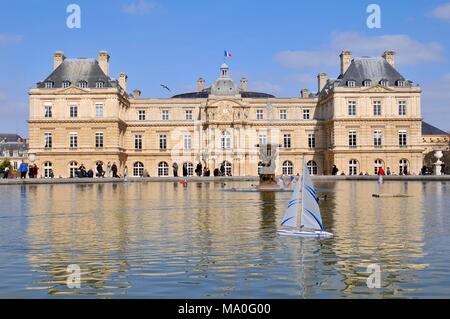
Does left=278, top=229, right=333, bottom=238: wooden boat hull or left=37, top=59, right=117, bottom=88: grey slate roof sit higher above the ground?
left=37, top=59, right=117, bottom=88: grey slate roof

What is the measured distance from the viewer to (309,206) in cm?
1249

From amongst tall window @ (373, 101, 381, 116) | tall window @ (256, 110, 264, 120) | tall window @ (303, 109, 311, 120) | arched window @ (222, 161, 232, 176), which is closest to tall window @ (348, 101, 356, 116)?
tall window @ (373, 101, 381, 116)

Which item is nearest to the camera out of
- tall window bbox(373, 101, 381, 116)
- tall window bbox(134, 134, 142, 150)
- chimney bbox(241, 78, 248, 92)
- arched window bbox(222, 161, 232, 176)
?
tall window bbox(373, 101, 381, 116)

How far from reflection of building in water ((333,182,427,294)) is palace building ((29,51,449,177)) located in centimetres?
5374

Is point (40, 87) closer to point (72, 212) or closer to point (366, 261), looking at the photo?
point (72, 212)

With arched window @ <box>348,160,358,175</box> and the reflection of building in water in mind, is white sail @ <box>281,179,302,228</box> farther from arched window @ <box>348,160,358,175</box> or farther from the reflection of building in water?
arched window @ <box>348,160,358,175</box>

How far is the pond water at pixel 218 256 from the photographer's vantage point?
8258 mm

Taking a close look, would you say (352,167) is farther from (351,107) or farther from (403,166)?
(351,107)

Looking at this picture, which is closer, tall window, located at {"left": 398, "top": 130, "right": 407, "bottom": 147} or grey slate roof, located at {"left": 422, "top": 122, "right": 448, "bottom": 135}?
tall window, located at {"left": 398, "top": 130, "right": 407, "bottom": 147}

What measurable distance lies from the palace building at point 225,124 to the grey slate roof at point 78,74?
4.5 inches

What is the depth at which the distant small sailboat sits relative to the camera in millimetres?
12242

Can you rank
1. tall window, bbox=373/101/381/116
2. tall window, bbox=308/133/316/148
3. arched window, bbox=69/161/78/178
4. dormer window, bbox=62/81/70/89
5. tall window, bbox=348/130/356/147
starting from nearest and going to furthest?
dormer window, bbox=62/81/70/89 < arched window, bbox=69/161/78/178 < tall window, bbox=373/101/381/116 < tall window, bbox=348/130/356/147 < tall window, bbox=308/133/316/148

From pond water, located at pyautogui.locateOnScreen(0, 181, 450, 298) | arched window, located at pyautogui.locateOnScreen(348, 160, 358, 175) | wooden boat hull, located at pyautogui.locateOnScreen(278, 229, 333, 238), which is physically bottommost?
pond water, located at pyautogui.locateOnScreen(0, 181, 450, 298)
